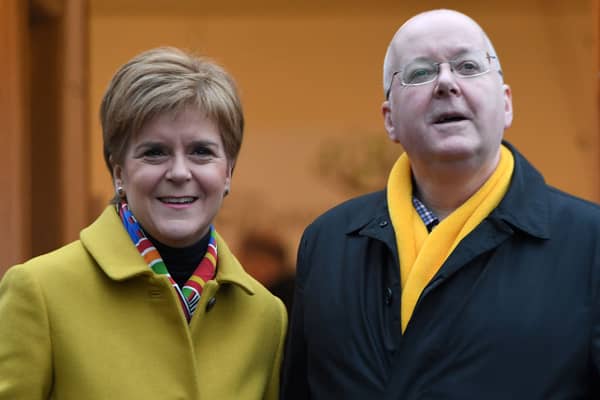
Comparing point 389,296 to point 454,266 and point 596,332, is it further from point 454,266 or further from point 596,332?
point 596,332

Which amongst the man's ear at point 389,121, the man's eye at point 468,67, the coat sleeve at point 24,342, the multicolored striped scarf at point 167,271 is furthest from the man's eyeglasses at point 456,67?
the coat sleeve at point 24,342

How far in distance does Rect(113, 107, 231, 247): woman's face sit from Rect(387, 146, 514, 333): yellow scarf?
1.57 ft

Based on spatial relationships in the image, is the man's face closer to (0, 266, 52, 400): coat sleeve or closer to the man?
the man

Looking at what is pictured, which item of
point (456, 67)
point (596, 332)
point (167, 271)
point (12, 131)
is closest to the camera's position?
point (596, 332)

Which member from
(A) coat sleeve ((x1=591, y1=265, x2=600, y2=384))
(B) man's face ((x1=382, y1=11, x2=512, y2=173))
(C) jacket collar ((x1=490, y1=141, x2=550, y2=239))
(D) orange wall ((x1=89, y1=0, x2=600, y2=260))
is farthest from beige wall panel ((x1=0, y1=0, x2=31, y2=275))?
(A) coat sleeve ((x1=591, y1=265, x2=600, y2=384))

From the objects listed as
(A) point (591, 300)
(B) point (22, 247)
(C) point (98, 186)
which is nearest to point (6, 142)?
(B) point (22, 247)

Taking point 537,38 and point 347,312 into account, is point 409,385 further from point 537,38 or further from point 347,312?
point 537,38

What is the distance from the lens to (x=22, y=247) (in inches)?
212

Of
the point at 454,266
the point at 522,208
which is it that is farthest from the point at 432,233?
the point at 522,208

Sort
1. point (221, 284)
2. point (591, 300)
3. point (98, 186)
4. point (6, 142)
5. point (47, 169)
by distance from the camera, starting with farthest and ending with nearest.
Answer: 1. point (98, 186)
2. point (47, 169)
3. point (6, 142)
4. point (221, 284)
5. point (591, 300)

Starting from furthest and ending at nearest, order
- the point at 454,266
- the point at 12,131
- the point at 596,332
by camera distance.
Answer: the point at 12,131 < the point at 454,266 < the point at 596,332

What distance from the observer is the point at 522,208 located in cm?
274

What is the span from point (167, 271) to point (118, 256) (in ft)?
0.42

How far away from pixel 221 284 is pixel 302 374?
32 centimetres
